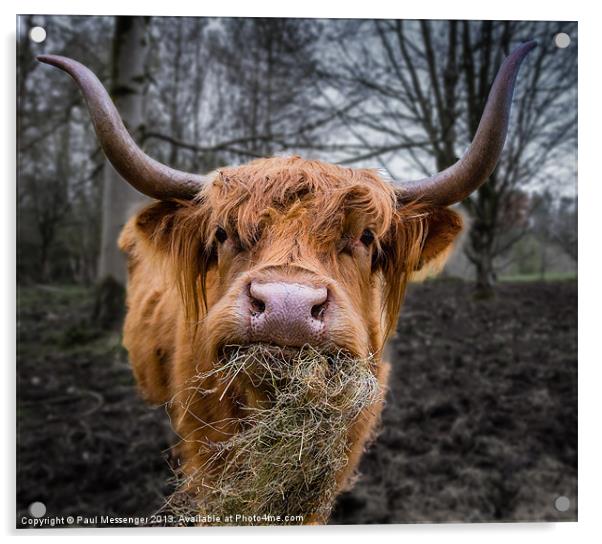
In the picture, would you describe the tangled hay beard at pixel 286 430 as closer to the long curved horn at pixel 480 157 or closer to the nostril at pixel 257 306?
the nostril at pixel 257 306

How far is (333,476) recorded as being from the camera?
203 cm

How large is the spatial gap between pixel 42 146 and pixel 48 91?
10.4 inches

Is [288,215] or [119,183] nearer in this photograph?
[288,215]

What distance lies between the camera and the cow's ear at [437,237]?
219cm

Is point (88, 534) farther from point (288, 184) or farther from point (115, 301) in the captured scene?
point (288, 184)

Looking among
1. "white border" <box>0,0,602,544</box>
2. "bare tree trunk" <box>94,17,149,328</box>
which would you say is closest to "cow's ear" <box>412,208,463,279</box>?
"white border" <box>0,0,602,544</box>

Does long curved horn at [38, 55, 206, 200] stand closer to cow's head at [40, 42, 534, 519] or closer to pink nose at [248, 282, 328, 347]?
cow's head at [40, 42, 534, 519]

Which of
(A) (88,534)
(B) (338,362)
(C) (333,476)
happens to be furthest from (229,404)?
(A) (88,534)

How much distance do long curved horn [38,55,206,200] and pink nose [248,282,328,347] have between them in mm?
628

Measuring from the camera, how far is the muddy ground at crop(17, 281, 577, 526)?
103 inches

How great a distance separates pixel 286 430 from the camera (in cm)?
182

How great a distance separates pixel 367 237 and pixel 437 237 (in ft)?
1.28
